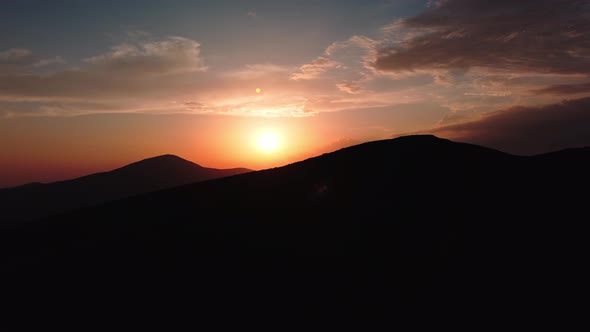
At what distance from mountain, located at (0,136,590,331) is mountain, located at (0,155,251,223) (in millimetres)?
100159

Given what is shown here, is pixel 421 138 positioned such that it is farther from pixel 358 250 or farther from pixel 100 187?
pixel 100 187

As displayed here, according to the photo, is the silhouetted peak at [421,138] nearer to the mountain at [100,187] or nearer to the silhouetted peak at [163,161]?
the mountain at [100,187]

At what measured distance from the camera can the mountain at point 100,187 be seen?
386 feet

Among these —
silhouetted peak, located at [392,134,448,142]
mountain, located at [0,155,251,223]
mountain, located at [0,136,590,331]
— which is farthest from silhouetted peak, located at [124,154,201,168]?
silhouetted peak, located at [392,134,448,142]

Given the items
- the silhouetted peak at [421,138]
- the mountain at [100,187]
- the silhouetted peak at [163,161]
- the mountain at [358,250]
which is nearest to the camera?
the mountain at [358,250]

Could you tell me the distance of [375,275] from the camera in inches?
671

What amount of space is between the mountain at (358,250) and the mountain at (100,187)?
10016cm

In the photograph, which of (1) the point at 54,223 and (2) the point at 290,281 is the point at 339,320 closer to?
(2) the point at 290,281

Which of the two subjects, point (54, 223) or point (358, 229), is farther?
point (54, 223)

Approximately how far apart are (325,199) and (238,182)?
9.10m

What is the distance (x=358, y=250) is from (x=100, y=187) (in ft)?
428

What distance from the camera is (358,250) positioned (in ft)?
62.7

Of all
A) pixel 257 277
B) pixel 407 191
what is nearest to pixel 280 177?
pixel 407 191

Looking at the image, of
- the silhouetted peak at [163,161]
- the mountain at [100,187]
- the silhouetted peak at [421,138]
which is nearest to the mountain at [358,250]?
the silhouetted peak at [421,138]
